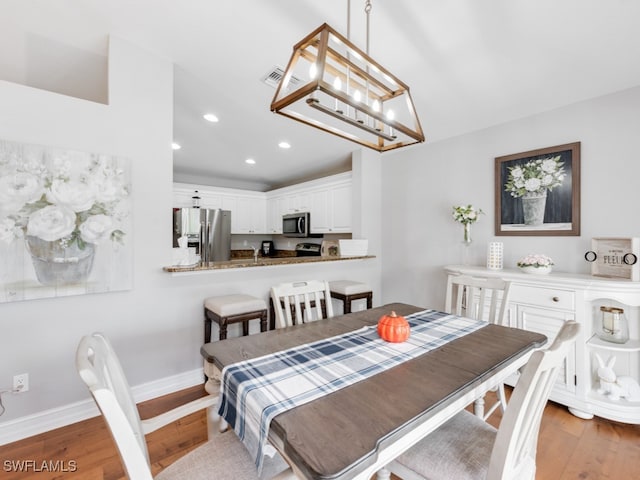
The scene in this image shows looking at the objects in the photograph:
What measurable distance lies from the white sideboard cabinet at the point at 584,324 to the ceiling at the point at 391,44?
1.56m

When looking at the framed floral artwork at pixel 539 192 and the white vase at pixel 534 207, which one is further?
the white vase at pixel 534 207

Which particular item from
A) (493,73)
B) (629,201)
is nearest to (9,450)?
(493,73)

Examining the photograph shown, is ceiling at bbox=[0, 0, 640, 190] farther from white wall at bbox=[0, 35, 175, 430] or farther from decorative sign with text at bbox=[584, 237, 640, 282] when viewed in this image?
decorative sign with text at bbox=[584, 237, 640, 282]

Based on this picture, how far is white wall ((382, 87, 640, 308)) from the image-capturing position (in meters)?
2.33

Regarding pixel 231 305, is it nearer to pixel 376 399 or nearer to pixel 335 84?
pixel 376 399

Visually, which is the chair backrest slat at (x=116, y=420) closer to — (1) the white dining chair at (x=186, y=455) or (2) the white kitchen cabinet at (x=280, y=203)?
(1) the white dining chair at (x=186, y=455)

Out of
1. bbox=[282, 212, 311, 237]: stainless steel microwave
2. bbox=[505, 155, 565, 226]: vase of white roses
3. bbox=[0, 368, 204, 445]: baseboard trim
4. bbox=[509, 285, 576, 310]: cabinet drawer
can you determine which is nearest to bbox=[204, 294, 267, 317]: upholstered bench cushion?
bbox=[0, 368, 204, 445]: baseboard trim

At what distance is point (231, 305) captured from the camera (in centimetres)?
231

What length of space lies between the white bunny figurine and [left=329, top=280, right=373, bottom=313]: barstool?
1.95 meters

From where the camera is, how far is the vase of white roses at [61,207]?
1.80m

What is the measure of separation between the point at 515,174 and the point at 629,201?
2.80 ft

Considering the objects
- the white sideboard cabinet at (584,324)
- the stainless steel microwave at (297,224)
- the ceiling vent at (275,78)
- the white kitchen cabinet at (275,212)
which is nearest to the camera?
the white sideboard cabinet at (584,324)

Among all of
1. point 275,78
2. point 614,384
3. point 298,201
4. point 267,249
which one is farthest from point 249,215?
point 614,384

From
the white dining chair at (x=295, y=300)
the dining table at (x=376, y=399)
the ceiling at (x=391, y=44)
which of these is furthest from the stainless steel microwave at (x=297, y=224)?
the dining table at (x=376, y=399)
